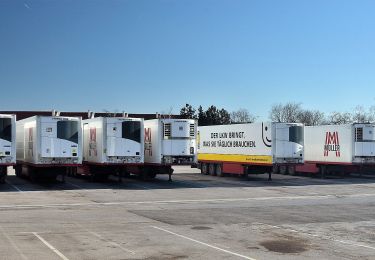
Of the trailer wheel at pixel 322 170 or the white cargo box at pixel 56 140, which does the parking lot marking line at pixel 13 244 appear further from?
the trailer wheel at pixel 322 170

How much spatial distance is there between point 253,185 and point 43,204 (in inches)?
559

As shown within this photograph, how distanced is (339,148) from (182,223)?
79.6 ft

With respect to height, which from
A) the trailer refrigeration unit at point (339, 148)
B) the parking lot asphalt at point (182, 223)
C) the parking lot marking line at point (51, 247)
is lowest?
the parking lot asphalt at point (182, 223)

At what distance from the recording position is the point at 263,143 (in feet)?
109

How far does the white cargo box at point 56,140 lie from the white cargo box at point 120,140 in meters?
1.50

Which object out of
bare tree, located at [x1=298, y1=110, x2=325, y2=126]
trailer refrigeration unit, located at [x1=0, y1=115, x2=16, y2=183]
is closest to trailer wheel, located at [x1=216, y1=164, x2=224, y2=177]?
trailer refrigeration unit, located at [x1=0, y1=115, x2=16, y2=183]

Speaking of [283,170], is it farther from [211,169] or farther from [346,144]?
[346,144]

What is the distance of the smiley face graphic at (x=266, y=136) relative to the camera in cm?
3288

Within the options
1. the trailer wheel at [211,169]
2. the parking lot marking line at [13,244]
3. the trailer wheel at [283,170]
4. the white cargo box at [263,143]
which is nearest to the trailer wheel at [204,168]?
the trailer wheel at [211,169]

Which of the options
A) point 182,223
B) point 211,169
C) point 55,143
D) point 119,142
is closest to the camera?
point 182,223

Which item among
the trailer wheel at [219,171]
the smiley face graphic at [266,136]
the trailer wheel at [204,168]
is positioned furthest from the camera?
the trailer wheel at [204,168]

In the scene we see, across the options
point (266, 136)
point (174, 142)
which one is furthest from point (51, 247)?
point (266, 136)

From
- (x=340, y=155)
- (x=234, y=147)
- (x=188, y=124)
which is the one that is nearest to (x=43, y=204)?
(x=188, y=124)

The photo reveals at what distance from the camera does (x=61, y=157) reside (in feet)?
86.3
